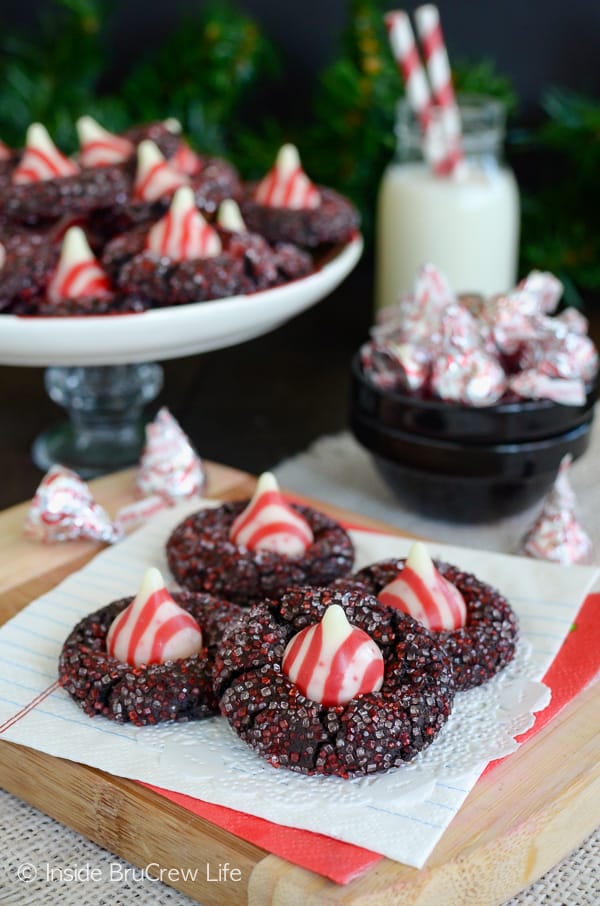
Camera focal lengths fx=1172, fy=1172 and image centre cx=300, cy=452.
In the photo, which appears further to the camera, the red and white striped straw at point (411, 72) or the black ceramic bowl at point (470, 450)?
the red and white striped straw at point (411, 72)

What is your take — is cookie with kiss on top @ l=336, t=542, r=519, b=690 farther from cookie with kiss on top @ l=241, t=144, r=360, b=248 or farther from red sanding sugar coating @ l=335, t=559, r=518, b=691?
cookie with kiss on top @ l=241, t=144, r=360, b=248

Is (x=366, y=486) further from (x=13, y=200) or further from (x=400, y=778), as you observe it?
(x=400, y=778)

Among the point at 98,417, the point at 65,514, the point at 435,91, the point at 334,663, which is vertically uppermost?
the point at 435,91

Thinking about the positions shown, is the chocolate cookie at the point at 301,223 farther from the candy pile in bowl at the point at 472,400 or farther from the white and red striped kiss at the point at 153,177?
the candy pile in bowl at the point at 472,400

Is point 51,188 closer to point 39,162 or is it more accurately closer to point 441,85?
point 39,162

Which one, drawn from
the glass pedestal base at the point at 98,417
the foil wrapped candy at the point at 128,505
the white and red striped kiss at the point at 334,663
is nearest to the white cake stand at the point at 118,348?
the glass pedestal base at the point at 98,417

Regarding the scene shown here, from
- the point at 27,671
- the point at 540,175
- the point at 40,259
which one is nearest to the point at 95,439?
the point at 40,259

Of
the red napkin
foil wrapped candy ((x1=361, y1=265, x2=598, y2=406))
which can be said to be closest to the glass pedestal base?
foil wrapped candy ((x1=361, y1=265, x2=598, y2=406))

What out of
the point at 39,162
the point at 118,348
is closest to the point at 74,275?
the point at 118,348
